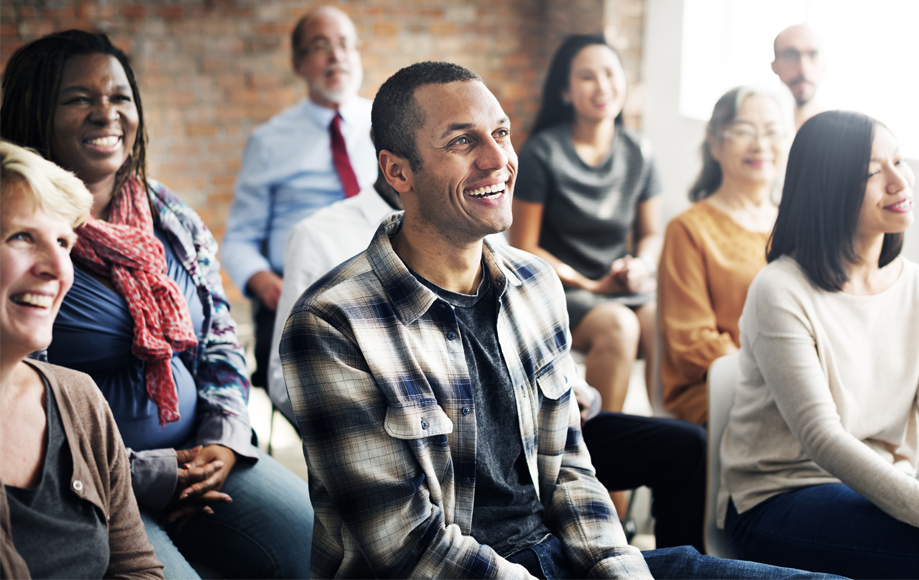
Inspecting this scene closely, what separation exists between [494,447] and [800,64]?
1.75m

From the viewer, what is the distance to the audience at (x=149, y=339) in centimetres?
152

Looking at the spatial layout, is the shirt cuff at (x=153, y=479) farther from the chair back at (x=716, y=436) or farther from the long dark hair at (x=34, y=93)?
the chair back at (x=716, y=436)

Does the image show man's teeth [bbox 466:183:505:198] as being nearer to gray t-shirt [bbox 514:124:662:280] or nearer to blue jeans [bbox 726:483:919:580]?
blue jeans [bbox 726:483:919:580]

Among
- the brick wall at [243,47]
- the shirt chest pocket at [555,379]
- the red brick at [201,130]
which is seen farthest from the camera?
the red brick at [201,130]

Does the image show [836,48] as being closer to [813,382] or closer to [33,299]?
[813,382]

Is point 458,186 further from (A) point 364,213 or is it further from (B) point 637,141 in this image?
(B) point 637,141

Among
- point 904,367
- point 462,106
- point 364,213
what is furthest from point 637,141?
point 462,106

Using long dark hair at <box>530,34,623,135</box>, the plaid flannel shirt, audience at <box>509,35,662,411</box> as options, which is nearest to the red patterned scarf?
the plaid flannel shirt

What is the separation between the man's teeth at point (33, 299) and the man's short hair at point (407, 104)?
1.91ft

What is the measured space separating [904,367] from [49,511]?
1614mm

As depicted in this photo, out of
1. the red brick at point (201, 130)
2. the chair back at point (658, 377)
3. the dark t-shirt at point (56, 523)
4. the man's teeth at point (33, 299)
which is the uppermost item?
the man's teeth at point (33, 299)

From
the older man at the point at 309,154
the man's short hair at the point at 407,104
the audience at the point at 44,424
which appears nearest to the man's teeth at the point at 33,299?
the audience at the point at 44,424

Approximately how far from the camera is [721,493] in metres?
1.71

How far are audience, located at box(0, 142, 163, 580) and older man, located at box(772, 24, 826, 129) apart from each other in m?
2.08
